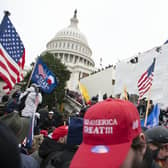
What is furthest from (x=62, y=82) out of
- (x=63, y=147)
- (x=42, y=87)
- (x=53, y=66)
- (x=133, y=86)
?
(x=63, y=147)

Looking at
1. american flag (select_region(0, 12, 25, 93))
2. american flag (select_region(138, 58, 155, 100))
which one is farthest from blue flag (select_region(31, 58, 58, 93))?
american flag (select_region(138, 58, 155, 100))

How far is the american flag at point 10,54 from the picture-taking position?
5.36 metres

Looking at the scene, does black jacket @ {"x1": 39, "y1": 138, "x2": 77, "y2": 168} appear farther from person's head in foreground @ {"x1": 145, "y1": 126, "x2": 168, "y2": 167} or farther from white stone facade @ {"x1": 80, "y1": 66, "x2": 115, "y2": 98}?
white stone facade @ {"x1": 80, "y1": 66, "x2": 115, "y2": 98}

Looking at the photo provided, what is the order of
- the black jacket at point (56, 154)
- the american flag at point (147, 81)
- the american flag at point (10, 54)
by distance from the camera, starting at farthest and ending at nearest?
the american flag at point (147, 81), the american flag at point (10, 54), the black jacket at point (56, 154)

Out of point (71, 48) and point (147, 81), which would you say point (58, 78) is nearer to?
point (147, 81)

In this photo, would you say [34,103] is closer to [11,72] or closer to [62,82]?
[11,72]

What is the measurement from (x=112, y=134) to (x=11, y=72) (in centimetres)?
441

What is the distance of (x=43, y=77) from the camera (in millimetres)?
6570

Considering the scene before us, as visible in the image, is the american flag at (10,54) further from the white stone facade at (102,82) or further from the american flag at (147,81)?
the white stone facade at (102,82)

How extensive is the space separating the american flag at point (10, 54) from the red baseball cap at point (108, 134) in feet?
13.7

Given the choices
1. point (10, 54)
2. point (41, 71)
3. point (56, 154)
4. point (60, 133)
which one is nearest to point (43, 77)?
point (41, 71)

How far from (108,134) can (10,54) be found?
4.58 meters

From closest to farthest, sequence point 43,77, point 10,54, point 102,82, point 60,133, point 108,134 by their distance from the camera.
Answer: point 108,134, point 60,133, point 10,54, point 43,77, point 102,82

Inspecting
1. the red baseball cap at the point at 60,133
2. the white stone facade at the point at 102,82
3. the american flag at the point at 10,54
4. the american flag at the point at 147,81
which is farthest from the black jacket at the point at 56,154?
the white stone facade at the point at 102,82
